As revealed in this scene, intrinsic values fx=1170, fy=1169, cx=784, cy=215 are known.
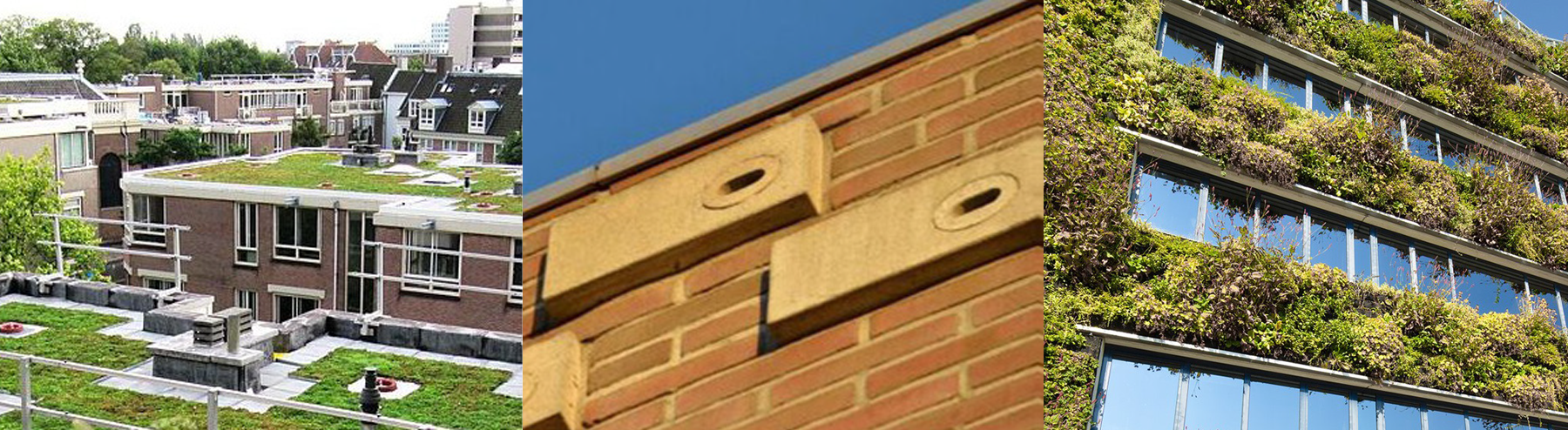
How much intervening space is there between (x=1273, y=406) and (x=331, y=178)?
10892 mm

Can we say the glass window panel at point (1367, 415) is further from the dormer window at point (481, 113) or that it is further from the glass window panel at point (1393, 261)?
the dormer window at point (481, 113)

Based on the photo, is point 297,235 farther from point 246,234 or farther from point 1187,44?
point 1187,44

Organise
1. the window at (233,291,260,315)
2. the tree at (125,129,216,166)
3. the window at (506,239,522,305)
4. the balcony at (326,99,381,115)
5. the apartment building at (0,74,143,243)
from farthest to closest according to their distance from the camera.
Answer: the window at (233,291,260,315)
the window at (506,239,522,305)
the balcony at (326,99,381,115)
the tree at (125,129,216,166)
the apartment building at (0,74,143,243)

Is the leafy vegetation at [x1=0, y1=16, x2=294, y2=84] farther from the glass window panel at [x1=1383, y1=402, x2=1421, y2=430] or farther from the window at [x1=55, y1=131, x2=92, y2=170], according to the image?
the glass window panel at [x1=1383, y1=402, x2=1421, y2=430]

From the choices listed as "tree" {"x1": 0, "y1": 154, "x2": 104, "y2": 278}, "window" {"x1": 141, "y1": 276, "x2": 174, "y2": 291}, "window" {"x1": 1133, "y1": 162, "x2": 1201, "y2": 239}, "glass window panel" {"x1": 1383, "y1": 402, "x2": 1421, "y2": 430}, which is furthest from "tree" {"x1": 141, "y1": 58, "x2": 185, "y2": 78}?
"glass window panel" {"x1": 1383, "y1": 402, "x2": 1421, "y2": 430}

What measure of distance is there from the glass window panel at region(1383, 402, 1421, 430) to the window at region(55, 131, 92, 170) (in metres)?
8.17

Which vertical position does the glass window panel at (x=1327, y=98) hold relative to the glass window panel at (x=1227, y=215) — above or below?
above

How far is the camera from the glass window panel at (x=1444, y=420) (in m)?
2.20

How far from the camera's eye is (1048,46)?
1733 mm

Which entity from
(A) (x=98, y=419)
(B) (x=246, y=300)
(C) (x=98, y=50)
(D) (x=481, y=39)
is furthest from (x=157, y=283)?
(A) (x=98, y=419)

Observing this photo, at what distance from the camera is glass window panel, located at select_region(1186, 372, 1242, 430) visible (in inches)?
70.1

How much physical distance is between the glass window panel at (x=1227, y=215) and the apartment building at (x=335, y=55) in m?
7.22

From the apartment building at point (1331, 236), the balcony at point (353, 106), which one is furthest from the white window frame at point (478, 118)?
the apartment building at point (1331, 236)

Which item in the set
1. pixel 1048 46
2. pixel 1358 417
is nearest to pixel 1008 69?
pixel 1048 46
